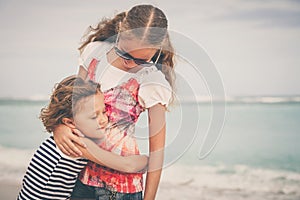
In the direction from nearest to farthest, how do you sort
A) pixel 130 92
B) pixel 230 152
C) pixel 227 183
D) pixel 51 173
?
pixel 51 173, pixel 130 92, pixel 227 183, pixel 230 152

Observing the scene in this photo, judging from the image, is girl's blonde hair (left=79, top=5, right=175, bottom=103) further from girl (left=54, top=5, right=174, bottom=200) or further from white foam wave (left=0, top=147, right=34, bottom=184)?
white foam wave (left=0, top=147, right=34, bottom=184)

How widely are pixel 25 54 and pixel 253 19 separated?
2.45 m

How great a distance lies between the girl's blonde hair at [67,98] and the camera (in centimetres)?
202

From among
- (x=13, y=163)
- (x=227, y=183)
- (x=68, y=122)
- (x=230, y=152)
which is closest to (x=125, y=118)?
(x=68, y=122)

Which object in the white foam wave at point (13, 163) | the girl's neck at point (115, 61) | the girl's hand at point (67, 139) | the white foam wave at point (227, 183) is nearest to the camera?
the girl's hand at point (67, 139)

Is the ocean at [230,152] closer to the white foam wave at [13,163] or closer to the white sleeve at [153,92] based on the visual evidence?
the white foam wave at [13,163]

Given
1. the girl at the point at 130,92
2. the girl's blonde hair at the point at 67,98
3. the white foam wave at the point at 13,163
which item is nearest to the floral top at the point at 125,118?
the girl at the point at 130,92

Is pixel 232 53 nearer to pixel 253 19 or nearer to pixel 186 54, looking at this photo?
pixel 253 19

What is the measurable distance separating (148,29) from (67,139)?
21.4 inches

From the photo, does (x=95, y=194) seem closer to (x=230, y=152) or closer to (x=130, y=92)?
(x=130, y=92)

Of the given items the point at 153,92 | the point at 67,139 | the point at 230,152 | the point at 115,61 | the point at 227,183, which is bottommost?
the point at 227,183

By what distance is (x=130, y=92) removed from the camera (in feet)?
6.88

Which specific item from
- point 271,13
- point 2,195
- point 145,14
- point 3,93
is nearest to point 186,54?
point 145,14

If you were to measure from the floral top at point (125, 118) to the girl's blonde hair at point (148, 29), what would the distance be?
0.09 metres
